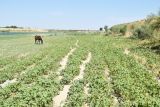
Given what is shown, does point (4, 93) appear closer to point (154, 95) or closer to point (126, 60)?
point (154, 95)

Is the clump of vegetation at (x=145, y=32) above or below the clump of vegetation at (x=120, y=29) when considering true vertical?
above

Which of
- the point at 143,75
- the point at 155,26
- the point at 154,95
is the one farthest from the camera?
the point at 155,26

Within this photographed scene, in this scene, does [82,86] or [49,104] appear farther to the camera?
[82,86]

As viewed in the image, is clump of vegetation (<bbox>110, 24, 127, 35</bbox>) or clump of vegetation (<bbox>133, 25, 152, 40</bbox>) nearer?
clump of vegetation (<bbox>133, 25, 152, 40</bbox>)

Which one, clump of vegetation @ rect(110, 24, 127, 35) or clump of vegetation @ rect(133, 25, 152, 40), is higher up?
clump of vegetation @ rect(133, 25, 152, 40)

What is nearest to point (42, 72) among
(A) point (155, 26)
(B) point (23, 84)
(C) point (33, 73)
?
(C) point (33, 73)

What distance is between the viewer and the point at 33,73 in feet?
63.1

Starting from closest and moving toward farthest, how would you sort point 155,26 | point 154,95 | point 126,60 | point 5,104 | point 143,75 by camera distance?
point 5,104 < point 154,95 < point 143,75 < point 126,60 < point 155,26

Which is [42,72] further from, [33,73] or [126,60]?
[126,60]

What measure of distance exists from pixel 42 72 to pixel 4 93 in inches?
229

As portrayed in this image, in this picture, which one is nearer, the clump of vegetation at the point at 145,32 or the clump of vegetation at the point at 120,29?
the clump of vegetation at the point at 145,32

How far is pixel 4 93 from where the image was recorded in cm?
1459

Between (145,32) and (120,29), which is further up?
(145,32)

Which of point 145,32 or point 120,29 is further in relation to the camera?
point 120,29
